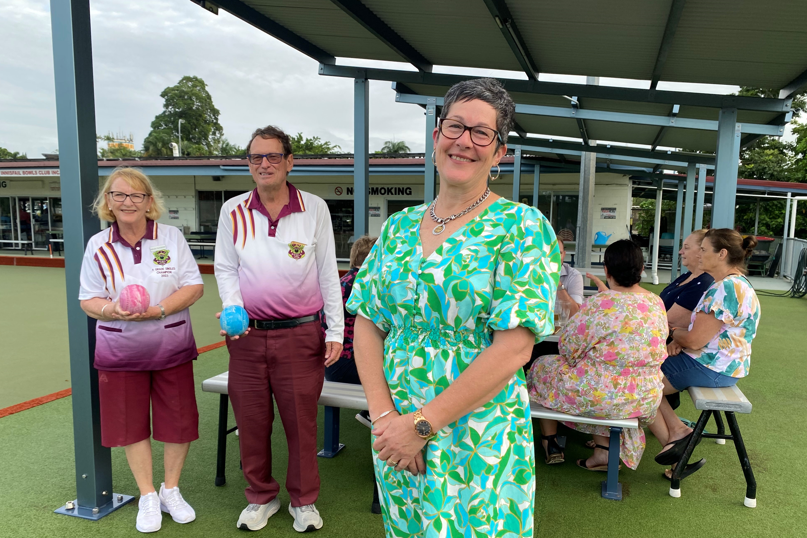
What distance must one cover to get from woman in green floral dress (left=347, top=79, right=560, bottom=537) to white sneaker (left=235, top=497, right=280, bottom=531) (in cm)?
157

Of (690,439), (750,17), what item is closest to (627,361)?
(690,439)

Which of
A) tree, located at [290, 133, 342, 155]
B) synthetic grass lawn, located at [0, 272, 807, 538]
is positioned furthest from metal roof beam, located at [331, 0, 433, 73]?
tree, located at [290, 133, 342, 155]

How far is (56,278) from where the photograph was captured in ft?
43.6

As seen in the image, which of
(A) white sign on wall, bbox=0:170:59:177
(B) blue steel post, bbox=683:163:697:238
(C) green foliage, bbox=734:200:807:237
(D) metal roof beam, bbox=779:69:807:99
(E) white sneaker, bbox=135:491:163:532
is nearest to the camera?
(E) white sneaker, bbox=135:491:163:532

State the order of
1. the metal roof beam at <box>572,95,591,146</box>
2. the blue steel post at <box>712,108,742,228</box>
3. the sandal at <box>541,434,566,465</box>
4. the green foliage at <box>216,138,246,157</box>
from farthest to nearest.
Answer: the green foliage at <box>216,138,246,157</box>
the metal roof beam at <box>572,95,591,146</box>
the blue steel post at <box>712,108,742,228</box>
the sandal at <box>541,434,566,465</box>

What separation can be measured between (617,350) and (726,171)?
8.50ft

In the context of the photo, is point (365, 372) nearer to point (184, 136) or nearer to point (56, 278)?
point (56, 278)

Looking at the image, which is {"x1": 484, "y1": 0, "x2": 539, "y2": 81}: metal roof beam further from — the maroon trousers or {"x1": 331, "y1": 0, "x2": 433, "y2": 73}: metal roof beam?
the maroon trousers

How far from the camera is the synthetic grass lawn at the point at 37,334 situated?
5156mm

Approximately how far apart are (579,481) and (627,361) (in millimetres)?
902

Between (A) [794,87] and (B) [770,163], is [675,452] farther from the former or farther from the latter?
(B) [770,163]

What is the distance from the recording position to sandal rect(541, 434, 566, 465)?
3.69 meters

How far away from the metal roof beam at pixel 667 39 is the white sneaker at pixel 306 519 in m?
3.68

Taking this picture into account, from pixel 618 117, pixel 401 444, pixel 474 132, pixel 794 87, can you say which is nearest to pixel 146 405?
pixel 401 444
